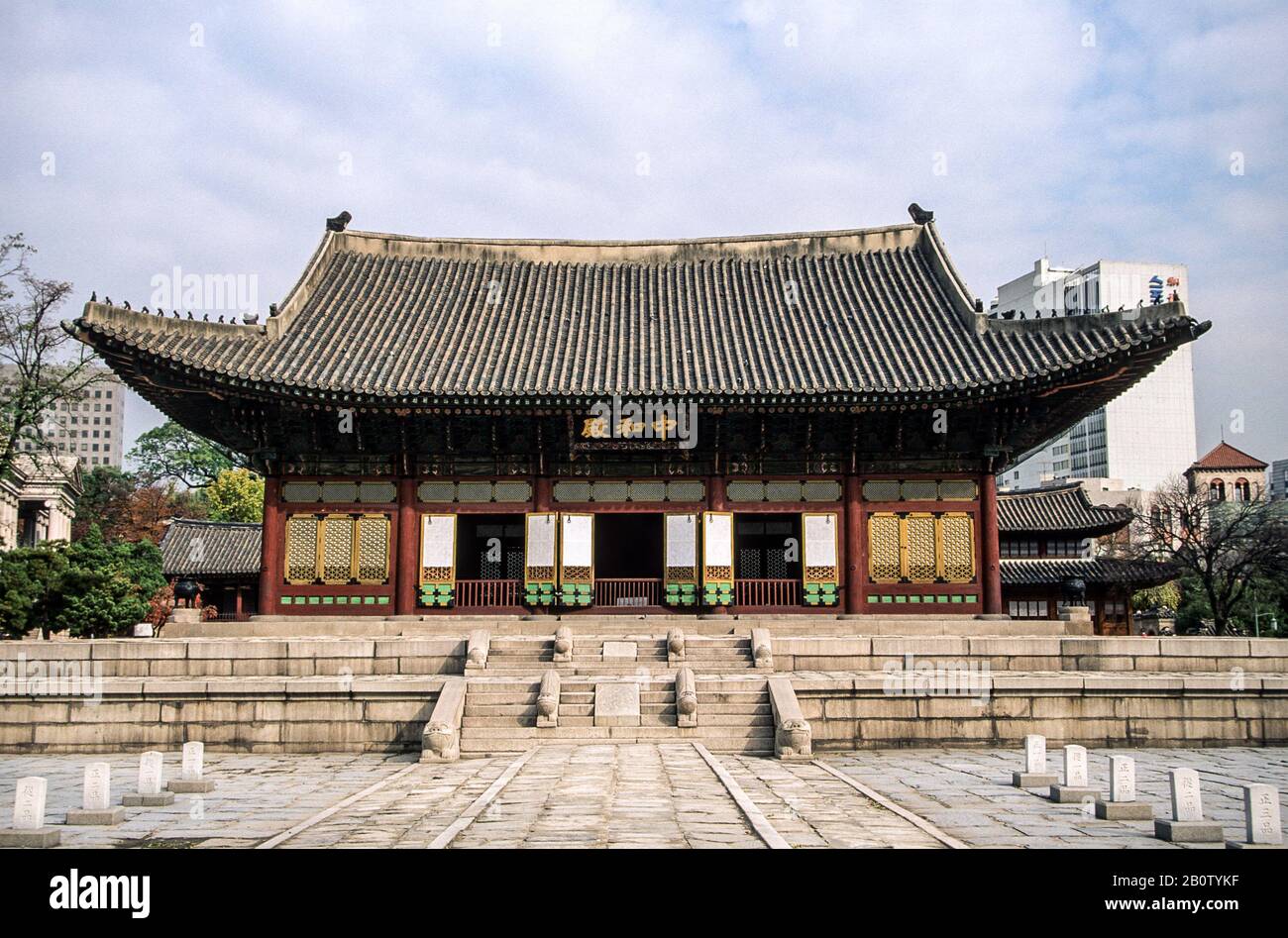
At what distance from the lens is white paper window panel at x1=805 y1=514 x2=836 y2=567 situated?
22.5 metres

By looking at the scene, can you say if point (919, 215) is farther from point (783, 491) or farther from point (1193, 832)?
point (1193, 832)

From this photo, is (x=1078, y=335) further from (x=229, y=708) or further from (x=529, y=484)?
(x=229, y=708)

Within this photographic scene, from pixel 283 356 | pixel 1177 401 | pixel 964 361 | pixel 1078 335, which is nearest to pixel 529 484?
pixel 283 356

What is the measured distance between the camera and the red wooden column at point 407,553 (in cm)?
2241

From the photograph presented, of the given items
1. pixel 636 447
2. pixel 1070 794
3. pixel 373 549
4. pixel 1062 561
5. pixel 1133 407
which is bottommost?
pixel 1070 794

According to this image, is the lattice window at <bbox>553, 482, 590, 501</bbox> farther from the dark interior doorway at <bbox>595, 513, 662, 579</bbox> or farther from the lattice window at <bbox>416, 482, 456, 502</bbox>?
the dark interior doorway at <bbox>595, 513, 662, 579</bbox>

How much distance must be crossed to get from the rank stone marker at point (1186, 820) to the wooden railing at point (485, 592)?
615 inches

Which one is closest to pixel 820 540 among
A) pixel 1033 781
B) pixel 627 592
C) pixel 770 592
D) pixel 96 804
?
pixel 770 592

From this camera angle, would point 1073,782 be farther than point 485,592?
No

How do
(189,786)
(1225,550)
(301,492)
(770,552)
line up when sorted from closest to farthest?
(189,786) < (301,492) < (770,552) < (1225,550)

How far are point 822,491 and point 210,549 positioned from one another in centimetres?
2990

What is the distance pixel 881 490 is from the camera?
22719 mm

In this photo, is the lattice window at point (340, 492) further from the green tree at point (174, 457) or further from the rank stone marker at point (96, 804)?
the green tree at point (174, 457)

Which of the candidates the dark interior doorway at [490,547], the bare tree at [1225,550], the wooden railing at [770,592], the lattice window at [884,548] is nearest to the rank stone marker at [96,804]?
the wooden railing at [770,592]
